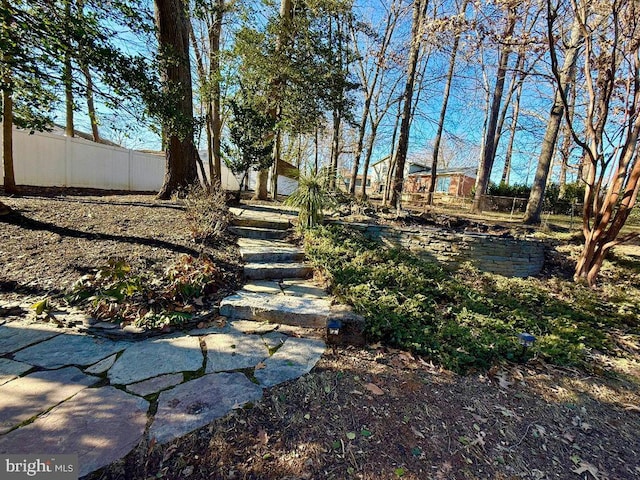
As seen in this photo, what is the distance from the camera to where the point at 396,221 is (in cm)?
561

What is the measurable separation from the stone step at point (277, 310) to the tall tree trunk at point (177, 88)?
8.12ft

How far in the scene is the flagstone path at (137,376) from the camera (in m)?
1.31

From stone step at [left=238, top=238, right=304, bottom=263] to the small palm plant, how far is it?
0.68m

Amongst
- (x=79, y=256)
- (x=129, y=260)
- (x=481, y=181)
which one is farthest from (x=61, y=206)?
(x=481, y=181)

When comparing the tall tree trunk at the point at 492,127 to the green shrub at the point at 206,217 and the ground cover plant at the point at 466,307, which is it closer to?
the ground cover plant at the point at 466,307

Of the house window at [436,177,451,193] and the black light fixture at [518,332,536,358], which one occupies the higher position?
the house window at [436,177,451,193]

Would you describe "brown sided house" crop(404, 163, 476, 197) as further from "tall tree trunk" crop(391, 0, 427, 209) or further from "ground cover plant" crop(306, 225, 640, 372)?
"ground cover plant" crop(306, 225, 640, 372)

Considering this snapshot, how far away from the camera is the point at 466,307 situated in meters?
3.28

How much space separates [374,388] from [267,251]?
227 cm

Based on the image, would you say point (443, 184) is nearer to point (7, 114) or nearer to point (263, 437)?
point (7, 114)

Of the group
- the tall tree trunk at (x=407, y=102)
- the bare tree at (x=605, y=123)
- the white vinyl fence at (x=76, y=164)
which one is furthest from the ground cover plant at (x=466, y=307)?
the white vinyl fence at (x=76, y=164)

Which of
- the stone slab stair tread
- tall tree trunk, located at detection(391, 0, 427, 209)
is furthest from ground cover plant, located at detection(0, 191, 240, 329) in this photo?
tall tree trunk, located at detection(391, 0, 427, 209)

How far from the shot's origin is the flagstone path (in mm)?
1310

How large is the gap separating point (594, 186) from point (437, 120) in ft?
30.7
